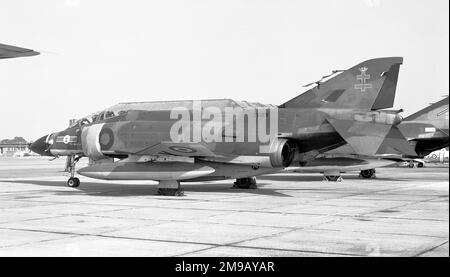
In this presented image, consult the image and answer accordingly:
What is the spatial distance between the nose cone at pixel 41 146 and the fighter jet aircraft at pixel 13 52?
39.4 ft

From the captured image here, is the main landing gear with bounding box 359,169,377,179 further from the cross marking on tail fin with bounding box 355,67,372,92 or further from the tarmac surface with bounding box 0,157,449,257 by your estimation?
the cross marking on tail fin with bounding box 355,67,372,92

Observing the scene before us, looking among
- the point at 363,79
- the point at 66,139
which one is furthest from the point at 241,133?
the point at 66,139

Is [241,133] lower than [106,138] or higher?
higher

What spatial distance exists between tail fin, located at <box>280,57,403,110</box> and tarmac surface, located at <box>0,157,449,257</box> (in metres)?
2.85

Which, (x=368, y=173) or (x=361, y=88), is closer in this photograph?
(x=361, y=88)

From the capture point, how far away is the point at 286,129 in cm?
1731

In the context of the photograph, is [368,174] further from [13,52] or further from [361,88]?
[13,52]

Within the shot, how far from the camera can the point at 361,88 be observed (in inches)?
650

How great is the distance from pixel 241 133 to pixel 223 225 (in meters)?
7.18

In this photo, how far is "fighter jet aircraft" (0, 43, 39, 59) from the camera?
28.7ft

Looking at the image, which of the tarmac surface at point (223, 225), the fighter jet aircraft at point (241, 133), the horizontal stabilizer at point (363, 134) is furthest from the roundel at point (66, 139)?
the horizontal stabilizer at point (363, 134)

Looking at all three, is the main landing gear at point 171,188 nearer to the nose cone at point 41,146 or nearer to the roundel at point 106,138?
the roundel at point 106,138

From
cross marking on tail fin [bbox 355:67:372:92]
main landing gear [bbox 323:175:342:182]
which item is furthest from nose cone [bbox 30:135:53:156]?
main landing gear [bbox 323:175:342:182]
